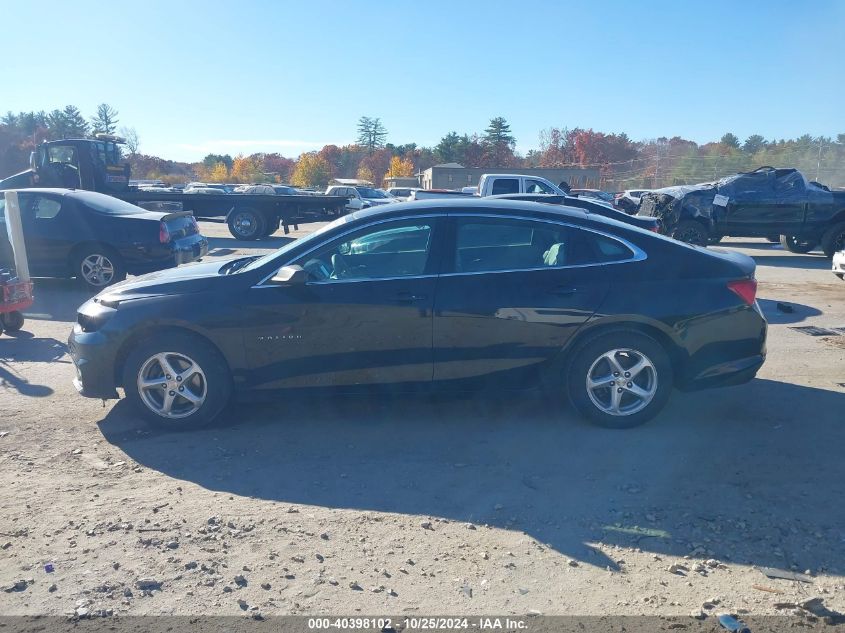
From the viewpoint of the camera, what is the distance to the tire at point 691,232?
54.1ft

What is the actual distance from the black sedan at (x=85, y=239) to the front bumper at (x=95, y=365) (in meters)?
6.17

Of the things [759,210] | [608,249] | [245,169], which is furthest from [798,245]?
[245,169]

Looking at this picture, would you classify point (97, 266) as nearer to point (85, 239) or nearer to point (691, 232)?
point (85, 239)

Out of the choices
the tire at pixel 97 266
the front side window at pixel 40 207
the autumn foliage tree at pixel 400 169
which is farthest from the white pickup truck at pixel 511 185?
the autumn foliage tree at pixel 400 169

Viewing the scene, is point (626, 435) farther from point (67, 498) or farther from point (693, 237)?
point (693, 237)

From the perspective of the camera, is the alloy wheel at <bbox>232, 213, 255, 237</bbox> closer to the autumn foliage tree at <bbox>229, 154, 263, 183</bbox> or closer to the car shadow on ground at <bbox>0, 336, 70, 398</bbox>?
the car shadow on ground at <bbox>0, 336, 70, 398</bbox>

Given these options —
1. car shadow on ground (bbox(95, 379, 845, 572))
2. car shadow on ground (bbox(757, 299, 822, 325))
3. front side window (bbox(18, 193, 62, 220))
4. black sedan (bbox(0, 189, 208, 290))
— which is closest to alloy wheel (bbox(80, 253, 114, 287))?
black sedan (bbox(0, 189, 208, 290))

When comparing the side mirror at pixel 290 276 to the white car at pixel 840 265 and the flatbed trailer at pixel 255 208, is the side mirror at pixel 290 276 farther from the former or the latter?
the flatbed trailer at pixel 255 208

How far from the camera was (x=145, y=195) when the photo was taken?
18547 mm

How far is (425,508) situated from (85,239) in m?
8.97

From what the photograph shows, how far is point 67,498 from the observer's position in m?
4.16

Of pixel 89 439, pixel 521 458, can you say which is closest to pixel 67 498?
pixel 89 439

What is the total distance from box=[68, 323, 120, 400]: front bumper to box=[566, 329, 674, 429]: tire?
3.36 metres

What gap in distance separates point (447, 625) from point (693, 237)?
15.3m
